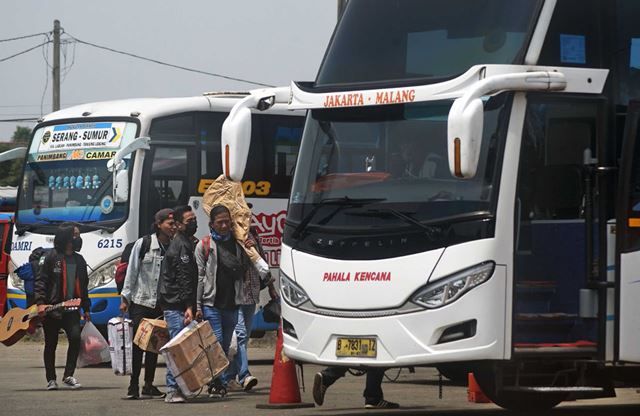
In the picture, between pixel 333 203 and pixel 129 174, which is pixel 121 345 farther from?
pixel 129 174

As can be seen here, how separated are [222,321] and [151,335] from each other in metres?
0.74

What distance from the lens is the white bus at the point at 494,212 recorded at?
12.0 meters

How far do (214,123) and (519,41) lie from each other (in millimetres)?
11182

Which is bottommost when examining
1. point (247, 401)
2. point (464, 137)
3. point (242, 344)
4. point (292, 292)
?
point (247, 401)

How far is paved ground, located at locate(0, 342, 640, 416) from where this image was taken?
14.7 meters

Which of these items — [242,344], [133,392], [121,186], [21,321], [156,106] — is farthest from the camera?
[156,106]

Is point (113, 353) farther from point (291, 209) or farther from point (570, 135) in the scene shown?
point (570, 135)

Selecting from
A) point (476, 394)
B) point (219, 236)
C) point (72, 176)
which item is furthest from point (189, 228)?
point (72, 176)

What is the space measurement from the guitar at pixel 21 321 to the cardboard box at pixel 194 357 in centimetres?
208

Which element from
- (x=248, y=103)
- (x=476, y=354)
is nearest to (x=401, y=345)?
(x=476, y=354)

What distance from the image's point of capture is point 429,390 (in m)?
17.3

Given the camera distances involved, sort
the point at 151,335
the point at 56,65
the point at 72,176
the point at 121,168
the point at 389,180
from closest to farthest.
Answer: the point at 389,180, the point at 151,335, the point at 121,168, the point at 72,176, the point at 56,65

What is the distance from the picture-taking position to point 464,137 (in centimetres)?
1141

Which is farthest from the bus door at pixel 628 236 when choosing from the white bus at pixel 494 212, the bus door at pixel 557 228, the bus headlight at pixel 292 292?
the bus headlight at pixel 292 292
